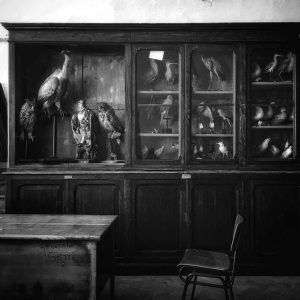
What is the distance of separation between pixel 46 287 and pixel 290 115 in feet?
9.42

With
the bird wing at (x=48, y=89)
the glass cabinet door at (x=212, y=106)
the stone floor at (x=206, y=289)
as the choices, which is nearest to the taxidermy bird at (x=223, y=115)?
the glass cabinet door at (x=212, y=106)

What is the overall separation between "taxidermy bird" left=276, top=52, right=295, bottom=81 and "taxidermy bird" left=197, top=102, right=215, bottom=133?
836 mm

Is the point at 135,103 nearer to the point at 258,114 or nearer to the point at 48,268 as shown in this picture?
the point at 258,114

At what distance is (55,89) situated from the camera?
140 inches

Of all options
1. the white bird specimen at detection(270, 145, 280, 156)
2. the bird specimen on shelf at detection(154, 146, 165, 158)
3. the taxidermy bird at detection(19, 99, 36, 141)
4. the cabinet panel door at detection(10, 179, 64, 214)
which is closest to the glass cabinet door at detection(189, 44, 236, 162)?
the bird specimen on shelf at detection(154, 146, 165, 158)

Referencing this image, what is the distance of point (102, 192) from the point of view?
11.3 feet

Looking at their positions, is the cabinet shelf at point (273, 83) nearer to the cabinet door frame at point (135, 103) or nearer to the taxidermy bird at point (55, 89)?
the cabinet door frame at point (135, 103)

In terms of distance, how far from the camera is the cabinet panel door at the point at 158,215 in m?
3.43

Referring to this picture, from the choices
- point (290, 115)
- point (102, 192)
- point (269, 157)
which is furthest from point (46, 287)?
point (290, 115)

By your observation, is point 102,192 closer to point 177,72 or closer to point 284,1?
point 177,72

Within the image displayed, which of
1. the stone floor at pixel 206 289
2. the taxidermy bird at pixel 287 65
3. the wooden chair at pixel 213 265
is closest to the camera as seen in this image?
the wooden chair at pixel 213 265

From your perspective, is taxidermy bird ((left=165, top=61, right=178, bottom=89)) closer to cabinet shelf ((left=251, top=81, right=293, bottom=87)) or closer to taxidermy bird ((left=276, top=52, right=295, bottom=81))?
cabinet shelf ((left=251, top=81, right=293, bottom=87))

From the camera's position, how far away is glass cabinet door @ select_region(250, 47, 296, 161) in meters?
3.52

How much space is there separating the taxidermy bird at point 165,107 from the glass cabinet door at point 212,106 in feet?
0.77
